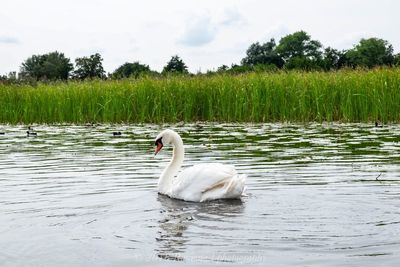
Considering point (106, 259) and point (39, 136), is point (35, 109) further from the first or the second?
point (106, 259)

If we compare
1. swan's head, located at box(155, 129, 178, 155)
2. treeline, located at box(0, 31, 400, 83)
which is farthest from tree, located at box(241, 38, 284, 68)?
swan's head, located at box(155, 129, 178, 155)

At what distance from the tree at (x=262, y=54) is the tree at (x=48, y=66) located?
29.7 m

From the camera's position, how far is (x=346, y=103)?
1884cm

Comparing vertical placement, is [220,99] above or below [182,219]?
above

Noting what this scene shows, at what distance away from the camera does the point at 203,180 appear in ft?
26.2

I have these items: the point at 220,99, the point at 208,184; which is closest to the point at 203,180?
the point at 208,184

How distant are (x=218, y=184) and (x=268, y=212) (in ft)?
3.94

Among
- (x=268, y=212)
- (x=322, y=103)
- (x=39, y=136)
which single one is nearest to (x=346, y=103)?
(x=322, y=103)

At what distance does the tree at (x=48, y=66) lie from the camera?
8622 centimetres

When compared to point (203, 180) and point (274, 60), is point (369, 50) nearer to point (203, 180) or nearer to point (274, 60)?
point (274, 60)

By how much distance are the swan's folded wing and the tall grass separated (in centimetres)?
1106

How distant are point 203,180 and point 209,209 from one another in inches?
26.8

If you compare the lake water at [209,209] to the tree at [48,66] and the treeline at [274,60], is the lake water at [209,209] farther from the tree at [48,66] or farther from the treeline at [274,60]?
the tree at [48,66]

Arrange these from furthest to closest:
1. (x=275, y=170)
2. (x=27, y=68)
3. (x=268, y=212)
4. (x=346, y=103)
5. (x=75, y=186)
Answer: (x=27, y=68)
(x=346, y=103)
(x=275, y=170)
(x=75, y=186)
(x=268, y=212)
